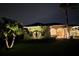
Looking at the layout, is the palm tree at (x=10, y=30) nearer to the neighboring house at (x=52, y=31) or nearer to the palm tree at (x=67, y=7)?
the neighboring house at (x=52, y=31)

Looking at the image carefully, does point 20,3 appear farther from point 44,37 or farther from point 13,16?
point 44,37

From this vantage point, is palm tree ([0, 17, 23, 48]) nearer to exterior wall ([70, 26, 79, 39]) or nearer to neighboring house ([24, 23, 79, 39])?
neighboring house ([24, 23, 79, 39])

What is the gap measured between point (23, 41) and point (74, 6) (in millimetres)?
717

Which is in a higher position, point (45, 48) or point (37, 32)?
point (37, 32)

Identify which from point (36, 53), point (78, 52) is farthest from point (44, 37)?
point (78, 52)

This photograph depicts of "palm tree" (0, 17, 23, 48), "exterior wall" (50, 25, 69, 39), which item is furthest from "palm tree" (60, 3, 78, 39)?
"palm tree" (0, 17, 23, 48)

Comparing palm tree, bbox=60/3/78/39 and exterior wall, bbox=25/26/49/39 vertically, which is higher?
palm tree, bbox=60/3/78/39

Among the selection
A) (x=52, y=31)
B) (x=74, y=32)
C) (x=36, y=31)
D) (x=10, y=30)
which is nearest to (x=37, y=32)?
(x=36, y=31)

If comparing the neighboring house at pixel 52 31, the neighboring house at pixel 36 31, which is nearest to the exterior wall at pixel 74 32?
the neighboring house at pixel 52 31

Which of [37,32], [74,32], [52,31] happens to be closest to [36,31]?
[37,32]

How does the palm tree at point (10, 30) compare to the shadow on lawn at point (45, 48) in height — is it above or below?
above

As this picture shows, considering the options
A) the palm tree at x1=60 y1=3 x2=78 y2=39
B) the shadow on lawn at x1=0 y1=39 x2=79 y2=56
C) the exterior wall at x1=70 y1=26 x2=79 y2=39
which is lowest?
the shadow on lawn at x1=0 y1=39 x2=79 y2=56

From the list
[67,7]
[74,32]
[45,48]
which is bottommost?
[45,48]

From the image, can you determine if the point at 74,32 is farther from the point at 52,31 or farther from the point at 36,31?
the point at 36,31
